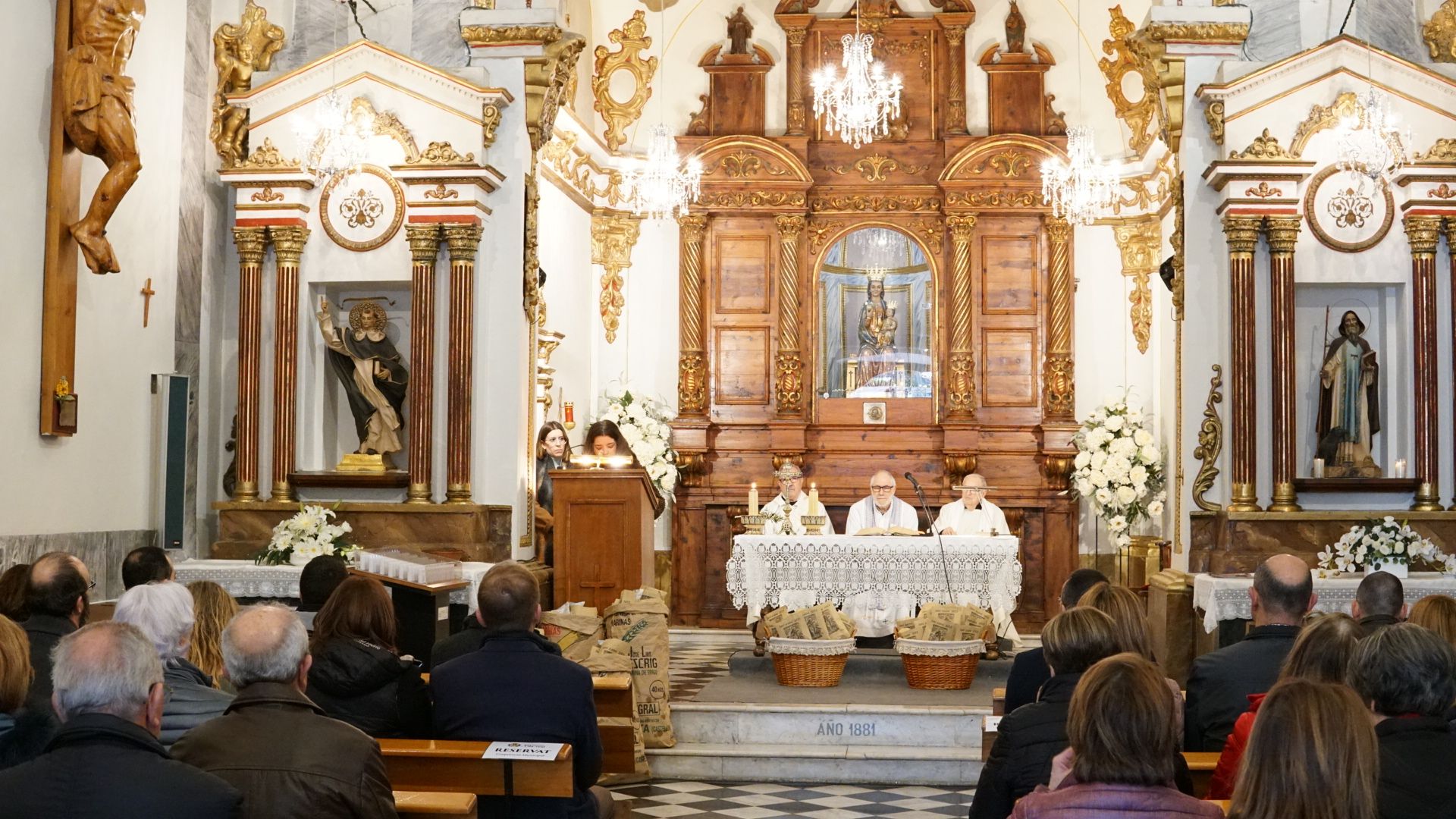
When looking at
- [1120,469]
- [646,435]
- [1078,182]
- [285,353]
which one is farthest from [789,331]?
[285,353]

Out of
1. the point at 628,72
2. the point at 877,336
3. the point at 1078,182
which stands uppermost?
the point at 628,72

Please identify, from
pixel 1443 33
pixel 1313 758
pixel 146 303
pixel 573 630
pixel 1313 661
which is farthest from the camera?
pixel 1443 33

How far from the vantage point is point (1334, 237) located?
34.9 feet

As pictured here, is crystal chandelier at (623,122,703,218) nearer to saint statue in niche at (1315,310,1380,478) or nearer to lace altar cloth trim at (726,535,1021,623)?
lace altar cloth trim at (726,535,1021,623)

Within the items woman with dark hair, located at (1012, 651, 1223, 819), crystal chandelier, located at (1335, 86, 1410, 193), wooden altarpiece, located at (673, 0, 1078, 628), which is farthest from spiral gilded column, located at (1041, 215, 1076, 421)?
woman with dark hair, located at (1012, 651, 1223, 819)

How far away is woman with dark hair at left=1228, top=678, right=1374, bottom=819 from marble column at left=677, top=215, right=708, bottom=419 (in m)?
12.2

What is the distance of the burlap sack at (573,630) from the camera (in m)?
8.34

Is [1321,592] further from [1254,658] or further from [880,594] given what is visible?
[1254,658]

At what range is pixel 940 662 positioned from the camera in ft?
34.3

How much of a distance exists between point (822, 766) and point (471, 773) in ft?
15.0

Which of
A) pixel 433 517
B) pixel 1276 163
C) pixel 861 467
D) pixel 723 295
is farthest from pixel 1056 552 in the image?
pixel 433 517

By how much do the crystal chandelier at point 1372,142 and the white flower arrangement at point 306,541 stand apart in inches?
261

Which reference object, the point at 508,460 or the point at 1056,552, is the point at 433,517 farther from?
the point at 1056,552

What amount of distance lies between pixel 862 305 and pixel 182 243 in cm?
684
